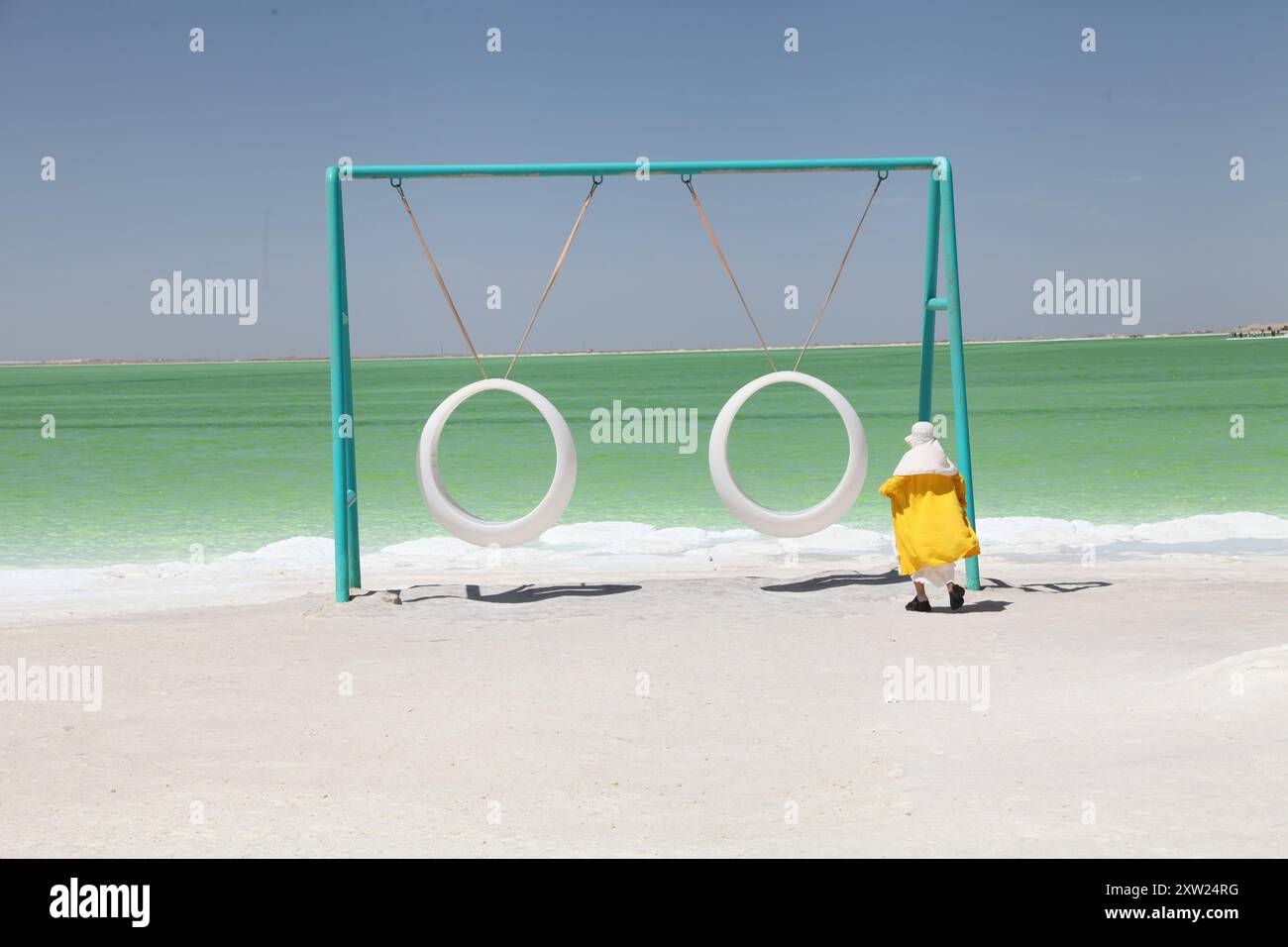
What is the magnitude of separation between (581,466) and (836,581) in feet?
59.1

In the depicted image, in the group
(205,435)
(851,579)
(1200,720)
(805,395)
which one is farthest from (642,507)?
(805,395)

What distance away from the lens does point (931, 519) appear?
24.7 feet

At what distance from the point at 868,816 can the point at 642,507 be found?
1485 centimetres

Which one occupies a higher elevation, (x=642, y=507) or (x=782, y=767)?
(x=642, y=507)

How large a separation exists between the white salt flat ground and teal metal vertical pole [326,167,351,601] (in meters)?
0.33

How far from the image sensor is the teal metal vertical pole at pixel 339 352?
795 centimetres

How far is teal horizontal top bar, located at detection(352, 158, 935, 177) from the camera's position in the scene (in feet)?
25.7

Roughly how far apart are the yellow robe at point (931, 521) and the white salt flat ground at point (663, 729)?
1.25 ft

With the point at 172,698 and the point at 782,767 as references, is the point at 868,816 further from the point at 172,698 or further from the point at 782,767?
the point at 172,698

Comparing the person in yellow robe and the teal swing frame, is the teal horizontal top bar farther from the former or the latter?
the person in yellow robe

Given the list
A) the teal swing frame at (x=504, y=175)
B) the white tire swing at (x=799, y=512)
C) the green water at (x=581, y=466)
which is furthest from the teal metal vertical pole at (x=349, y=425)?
the green water at (x=581, y=466)

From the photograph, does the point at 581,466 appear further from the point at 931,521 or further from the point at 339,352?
the point at 931,521

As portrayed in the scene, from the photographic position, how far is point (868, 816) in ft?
12.9

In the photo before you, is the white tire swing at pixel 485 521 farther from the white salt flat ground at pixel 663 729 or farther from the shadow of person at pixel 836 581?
the shadow of person at pixel 836 581
